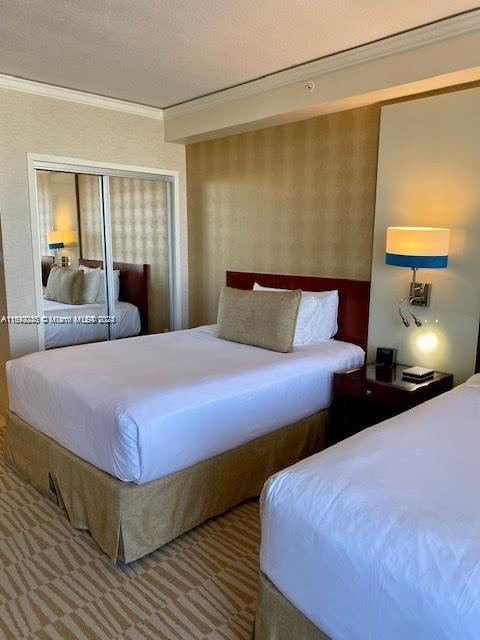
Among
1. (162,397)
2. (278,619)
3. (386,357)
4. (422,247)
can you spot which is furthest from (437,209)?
(278,619)

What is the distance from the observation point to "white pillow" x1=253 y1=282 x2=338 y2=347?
3.30m

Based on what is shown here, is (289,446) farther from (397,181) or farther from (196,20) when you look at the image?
(196,20)

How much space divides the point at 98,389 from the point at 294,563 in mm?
1299

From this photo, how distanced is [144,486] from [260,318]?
4.81 ft

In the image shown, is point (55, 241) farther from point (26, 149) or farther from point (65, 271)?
point (26, 149)

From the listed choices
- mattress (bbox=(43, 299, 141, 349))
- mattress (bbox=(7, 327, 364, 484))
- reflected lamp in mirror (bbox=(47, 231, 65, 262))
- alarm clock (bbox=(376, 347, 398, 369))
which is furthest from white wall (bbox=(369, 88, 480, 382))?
reflected lamp in mirror (bbox=(47, 231, 65, 262))

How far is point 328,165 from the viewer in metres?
3.47

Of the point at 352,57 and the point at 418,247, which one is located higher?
the point at 352,57

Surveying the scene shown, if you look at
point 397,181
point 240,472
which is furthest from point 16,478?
point 397,181

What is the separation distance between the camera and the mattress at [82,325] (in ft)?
12.5

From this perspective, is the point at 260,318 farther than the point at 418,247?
Yes

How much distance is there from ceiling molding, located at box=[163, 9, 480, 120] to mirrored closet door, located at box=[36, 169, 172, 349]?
0.99 meters

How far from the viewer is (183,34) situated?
2.62 m

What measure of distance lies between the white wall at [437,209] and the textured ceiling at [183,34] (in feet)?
1.85
